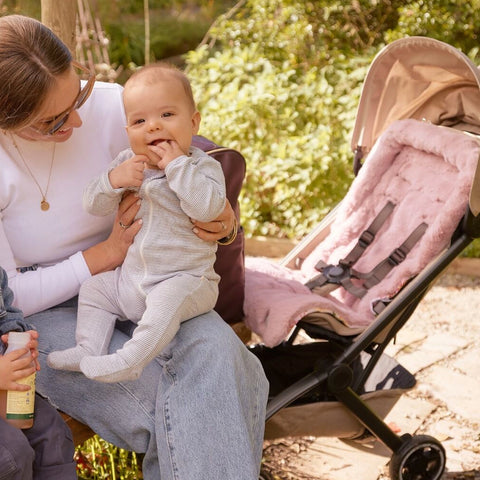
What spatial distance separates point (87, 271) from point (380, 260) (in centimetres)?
116

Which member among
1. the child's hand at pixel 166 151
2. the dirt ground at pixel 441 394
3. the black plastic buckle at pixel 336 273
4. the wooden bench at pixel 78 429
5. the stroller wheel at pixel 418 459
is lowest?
the dirt ground at pixel 441 394

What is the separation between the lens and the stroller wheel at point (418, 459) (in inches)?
100.0

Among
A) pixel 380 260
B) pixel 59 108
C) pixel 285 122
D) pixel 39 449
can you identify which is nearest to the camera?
pixel 39 449

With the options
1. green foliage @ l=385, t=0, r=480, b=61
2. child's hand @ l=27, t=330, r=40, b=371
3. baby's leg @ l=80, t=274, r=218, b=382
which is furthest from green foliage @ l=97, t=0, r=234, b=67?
child's hand @ l=27, t=330, r=40, b=371

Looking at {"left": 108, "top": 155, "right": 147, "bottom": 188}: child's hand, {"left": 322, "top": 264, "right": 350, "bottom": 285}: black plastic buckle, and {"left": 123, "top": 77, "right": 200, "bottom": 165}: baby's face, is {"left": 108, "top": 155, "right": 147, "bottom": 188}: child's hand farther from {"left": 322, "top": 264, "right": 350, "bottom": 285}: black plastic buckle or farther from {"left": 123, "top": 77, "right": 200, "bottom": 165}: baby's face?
{"left": 322, "top": 264, "right": 350, "bottom": 285}: black plastic buckle

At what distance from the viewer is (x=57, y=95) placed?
6.53 feet

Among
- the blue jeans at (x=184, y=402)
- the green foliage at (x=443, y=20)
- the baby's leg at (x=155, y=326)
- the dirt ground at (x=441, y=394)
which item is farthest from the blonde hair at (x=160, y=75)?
the green foliage at (x=443, y=20)

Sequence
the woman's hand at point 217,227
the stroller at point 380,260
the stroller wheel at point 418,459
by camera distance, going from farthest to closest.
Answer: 1. the stroller wheel at point 418,459
2. the stroller at point 380,260
3. the woman's hand at point 217,227

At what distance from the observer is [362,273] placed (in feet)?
9.15

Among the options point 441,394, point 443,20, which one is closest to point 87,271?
point 441,394

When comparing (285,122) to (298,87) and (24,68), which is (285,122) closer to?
(298,87)

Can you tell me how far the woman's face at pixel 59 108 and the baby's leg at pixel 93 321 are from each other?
44 centimetres

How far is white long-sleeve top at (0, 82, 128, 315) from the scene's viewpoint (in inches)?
85.0

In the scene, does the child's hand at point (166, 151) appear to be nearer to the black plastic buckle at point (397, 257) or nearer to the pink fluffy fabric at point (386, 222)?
the pink fluffy fabric at point (386, 222)
